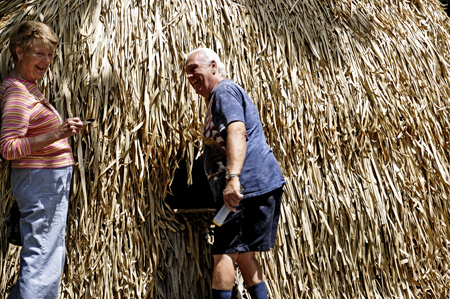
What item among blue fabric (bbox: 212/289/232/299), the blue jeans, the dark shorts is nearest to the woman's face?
the blue jeans

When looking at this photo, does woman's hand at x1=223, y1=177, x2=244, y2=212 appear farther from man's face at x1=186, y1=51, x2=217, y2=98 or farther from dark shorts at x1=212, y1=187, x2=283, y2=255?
man's face at x1=186, y1=51, x2=217, y2=98

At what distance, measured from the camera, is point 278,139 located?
9.22 ft

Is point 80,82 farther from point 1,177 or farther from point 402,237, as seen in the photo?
point 402,237

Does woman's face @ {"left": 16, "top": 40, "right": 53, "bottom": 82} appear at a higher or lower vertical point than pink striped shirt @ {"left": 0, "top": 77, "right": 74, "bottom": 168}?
higher

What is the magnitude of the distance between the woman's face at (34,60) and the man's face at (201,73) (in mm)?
716

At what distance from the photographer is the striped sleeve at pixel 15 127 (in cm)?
207

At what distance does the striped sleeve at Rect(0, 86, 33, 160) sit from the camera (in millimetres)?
2072

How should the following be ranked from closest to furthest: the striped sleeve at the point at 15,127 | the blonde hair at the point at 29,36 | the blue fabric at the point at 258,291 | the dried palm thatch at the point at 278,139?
the striped sleeve at the point at 15,127, the blonde hair at the point at 29,36, the blue fabric at the point at 258,291, the dried palm thatch at the point at 278,139

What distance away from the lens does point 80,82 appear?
8.51 ft

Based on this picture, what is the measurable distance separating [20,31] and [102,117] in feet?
2.07

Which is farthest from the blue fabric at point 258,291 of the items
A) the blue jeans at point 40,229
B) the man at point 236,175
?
the blue jeans at point 40,229

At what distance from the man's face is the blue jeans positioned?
82 cm

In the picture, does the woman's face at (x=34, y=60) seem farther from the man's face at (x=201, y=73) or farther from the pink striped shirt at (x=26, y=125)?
the man's face at (x=201, y=73)

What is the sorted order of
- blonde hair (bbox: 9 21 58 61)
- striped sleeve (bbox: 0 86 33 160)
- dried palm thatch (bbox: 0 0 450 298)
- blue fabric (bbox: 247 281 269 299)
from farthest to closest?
dried palm thatch (bbox: 0 0 450 298), blue fabric (bbox: 247 281 269 299), blonde hair (bbox: 9 21 58 61), striped sleeve (bbox: 0 86 33 160)
